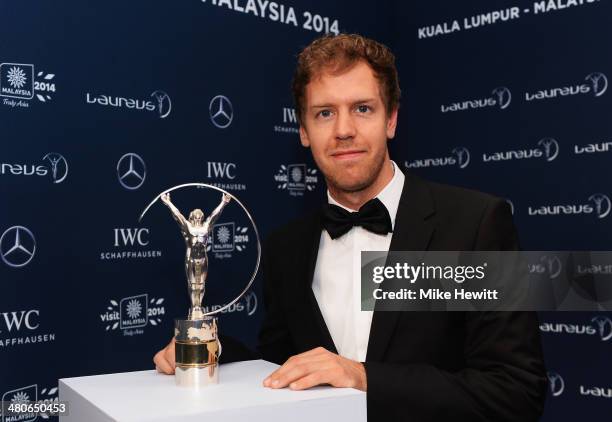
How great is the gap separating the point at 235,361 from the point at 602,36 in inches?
86.0

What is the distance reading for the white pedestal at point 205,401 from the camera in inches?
41.3

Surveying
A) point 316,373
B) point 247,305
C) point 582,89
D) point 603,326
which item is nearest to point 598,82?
point 582,89

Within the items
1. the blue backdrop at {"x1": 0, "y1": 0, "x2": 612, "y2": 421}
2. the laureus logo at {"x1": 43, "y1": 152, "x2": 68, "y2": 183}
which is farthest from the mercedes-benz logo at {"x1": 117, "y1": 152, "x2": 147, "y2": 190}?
the laureus logo at {"x1": 43, "y1": 152, "x2": 68, "y2": 183}

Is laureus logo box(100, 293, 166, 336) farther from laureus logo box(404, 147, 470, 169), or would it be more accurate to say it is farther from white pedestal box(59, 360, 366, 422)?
laureus logo box(404, 147, 470, 169)

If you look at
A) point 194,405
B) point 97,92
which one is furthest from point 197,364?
point 97,92

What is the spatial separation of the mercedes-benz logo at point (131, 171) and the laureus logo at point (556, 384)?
1.97 meters

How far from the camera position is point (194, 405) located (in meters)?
1.08

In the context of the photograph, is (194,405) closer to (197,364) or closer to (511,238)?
(197,364)

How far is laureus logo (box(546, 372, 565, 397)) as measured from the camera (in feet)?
9.30

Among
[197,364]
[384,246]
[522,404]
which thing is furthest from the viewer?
[384,246]

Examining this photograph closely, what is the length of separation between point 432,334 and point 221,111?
1463 mm

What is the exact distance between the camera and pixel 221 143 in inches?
108

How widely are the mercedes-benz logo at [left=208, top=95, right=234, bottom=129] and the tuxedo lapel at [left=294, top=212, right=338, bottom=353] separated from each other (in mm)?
840

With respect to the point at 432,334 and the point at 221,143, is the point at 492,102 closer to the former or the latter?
the point at 221,143
